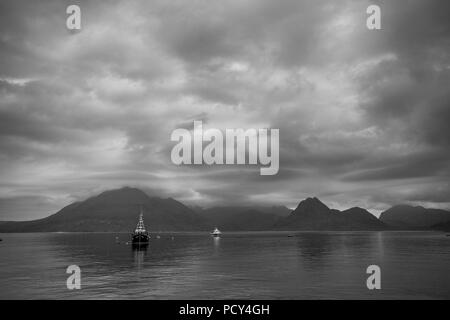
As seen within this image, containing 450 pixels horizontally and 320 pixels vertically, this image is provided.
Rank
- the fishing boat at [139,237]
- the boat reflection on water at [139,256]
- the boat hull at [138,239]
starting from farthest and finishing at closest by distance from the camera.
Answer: the fishing boat at [139,237], the boat hull at [138,239], the boat reflection on water at [139,256]

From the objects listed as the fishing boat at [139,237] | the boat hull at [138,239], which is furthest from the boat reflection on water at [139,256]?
the fishing boat at [139,237]

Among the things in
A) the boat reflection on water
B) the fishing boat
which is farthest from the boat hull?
the boat reflection on water

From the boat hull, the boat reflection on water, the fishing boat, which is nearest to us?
the boat reflection on water

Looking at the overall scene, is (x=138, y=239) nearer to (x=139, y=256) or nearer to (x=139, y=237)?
(x=139, y=237)

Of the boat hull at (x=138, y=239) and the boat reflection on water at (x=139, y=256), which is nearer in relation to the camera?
the boat reflection on water at (x=139, y=256)

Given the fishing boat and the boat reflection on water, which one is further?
the fishing boat

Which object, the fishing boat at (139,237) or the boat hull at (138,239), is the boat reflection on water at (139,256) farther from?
the fishing boat at (139,237)

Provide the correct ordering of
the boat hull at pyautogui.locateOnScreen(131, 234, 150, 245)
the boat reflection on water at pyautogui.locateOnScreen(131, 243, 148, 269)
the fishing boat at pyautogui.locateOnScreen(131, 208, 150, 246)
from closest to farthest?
the boat reflection on water at pyautogui.locateOnScreen(131, 243, 148, 269), the boat hull at pyautogui.locateOnScreen(131, 234, 150, 245), the fishing boat at pyautogui.locateOnScreen(131, 208, 150, 246)

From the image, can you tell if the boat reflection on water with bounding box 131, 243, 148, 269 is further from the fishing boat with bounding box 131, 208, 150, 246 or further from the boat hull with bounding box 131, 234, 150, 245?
the fishing boat with bounding box 131, 208, 150, 246

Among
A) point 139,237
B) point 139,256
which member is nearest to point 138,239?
point 139,237

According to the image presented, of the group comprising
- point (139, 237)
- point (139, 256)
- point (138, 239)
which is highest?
point (139, 256)
